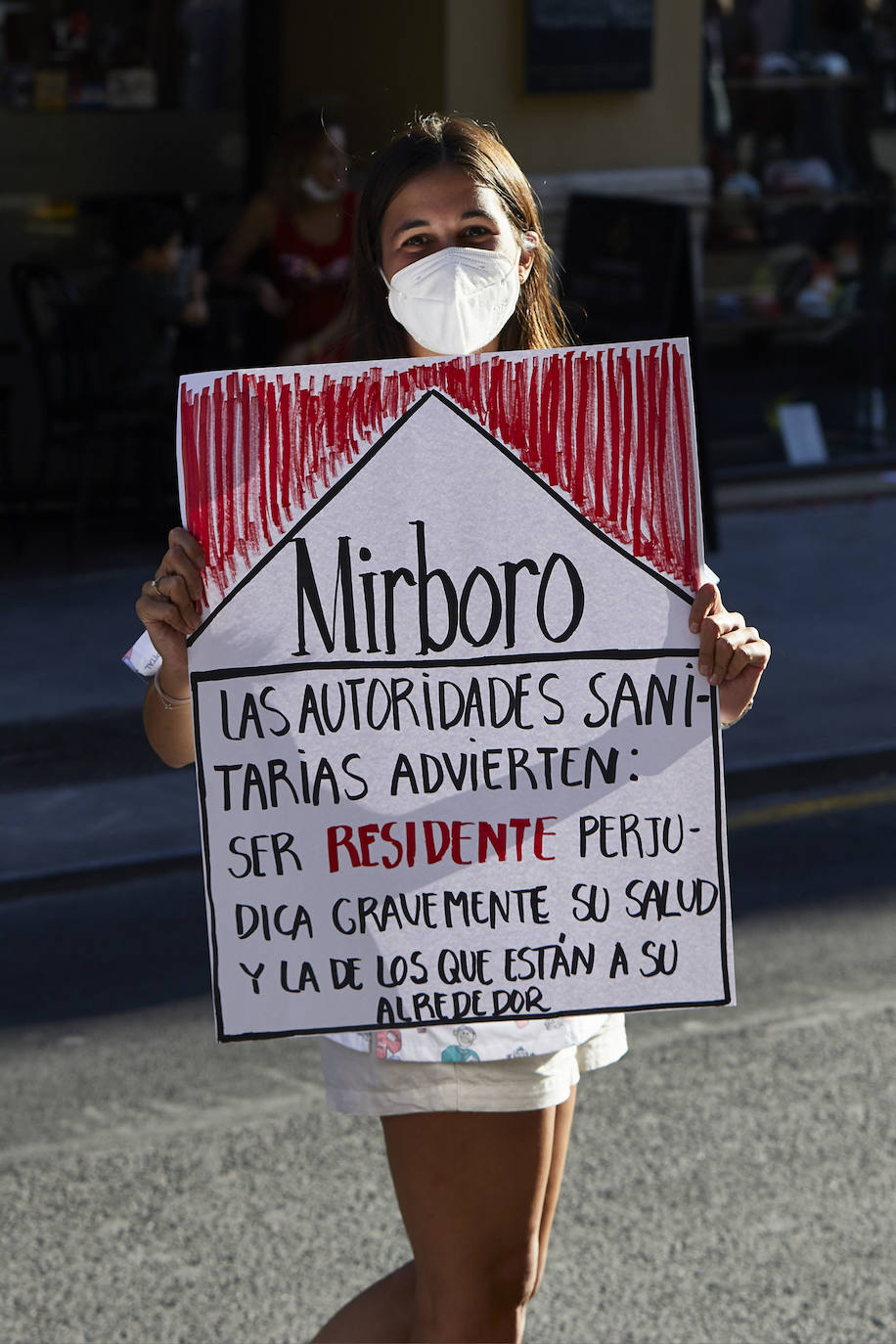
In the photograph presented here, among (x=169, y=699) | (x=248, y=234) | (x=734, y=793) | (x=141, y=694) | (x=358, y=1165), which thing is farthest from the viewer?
(x=248, y=234)

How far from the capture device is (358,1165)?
403 cm

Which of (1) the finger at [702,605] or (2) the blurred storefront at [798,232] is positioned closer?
(1) the finger at [702,605]

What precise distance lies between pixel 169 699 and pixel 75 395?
24.9 ft

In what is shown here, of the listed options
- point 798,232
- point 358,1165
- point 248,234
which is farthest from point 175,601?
point 798,232

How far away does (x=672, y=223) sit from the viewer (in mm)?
8734

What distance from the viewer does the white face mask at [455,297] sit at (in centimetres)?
236

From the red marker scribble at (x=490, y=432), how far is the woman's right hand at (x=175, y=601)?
0.08 feet

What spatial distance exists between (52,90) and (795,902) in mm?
6531

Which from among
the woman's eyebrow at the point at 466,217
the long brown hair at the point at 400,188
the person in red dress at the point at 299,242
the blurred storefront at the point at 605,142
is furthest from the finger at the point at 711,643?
the person in red dress at the point at 299,242

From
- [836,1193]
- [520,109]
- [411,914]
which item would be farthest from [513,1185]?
[520,109]

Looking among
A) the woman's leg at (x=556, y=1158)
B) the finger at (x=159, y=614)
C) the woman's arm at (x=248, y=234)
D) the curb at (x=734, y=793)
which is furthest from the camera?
the woman's arm at (x=248, y=234)

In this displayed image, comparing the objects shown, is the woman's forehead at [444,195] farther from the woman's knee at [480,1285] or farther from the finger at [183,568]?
the woman's knee at [480,1285]

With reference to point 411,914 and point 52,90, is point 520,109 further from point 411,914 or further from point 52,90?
point 411,914

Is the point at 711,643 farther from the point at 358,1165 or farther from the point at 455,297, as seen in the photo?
the point at 358,1165
